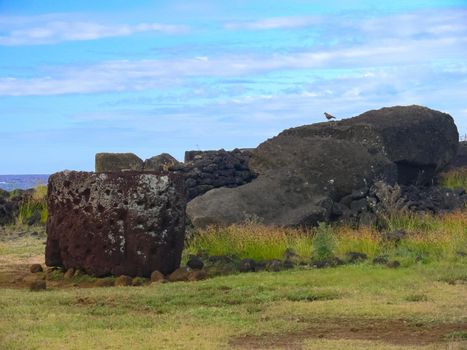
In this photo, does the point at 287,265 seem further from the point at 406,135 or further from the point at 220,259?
the point at 406,135

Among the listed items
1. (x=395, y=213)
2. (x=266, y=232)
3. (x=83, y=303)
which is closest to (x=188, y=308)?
(x=83, y=303)

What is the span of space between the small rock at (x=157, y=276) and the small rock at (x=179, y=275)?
13 cm

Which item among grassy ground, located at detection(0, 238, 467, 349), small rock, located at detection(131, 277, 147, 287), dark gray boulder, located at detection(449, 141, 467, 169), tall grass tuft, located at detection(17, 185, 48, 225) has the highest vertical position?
dark gray boulder, located at detection(449, 141, 467, 169)

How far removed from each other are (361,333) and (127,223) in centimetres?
551

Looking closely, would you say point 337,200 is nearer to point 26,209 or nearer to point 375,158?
point 375,158

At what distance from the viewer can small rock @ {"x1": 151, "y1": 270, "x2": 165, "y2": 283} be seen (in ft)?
43.8

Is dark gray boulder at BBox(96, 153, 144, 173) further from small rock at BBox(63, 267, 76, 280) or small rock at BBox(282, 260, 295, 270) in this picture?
small rock at BBox(282, 260, 295, 270)

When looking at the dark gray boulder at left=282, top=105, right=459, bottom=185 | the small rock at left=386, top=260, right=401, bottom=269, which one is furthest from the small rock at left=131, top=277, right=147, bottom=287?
the dark gray boulder at left=282, top=105, right=459, bottom=185

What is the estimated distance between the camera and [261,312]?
33.9 feet

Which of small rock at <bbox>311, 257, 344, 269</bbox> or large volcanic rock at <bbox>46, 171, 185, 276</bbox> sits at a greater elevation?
large volcanic rock at <bbox>46, 171, 185, 276</bbox>

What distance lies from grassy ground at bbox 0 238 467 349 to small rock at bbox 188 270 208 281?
440 mm

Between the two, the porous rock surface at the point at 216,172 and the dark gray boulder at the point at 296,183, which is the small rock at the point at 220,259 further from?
the porous rock surface at the point at 216,172

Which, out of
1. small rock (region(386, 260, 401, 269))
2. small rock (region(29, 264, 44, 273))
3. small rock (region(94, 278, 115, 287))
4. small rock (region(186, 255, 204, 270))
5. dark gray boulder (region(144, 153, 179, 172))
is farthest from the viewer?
dark gray boulder (region(144, 153, 179, 172))

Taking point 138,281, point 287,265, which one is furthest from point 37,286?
point 287,265
